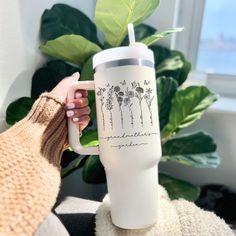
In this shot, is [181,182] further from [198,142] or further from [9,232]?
[9,232]

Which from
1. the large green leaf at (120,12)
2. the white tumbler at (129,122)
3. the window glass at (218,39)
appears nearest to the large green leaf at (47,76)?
Answer: the large green leaf at (120,12)

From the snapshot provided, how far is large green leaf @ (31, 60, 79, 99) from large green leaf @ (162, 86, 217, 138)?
34cm

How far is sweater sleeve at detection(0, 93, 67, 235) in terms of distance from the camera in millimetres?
307

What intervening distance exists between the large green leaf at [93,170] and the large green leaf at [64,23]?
0.33 metres

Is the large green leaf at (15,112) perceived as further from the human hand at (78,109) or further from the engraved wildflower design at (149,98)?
the engraved wildflower design at (149,98)

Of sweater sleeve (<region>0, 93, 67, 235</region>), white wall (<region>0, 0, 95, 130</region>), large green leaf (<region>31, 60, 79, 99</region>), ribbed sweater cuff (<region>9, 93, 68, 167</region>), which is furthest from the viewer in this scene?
large green leaf (<region>31, 60, 79, 99</region>)

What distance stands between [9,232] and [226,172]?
86 cm

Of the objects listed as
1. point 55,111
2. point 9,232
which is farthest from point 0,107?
point 9,232

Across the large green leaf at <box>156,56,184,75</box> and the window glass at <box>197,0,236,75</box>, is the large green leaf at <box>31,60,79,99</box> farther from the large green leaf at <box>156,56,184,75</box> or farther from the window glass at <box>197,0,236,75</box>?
the window glass at <box>197,0,236,75</box>

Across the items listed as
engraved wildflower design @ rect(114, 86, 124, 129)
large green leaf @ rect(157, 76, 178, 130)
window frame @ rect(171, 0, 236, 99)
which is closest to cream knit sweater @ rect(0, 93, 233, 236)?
engraved wildflower design @ rect(114, 86, 124, 129)

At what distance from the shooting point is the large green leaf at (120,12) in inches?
22.7

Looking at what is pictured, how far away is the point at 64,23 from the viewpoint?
27.9 inches

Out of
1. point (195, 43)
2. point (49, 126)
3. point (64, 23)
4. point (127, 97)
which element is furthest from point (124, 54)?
point (195, 43)

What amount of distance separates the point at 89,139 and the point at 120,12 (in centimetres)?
28
